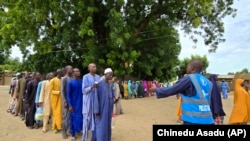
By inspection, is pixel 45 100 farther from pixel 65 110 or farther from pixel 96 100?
pixel 96 100

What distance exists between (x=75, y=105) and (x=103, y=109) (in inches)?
63.9

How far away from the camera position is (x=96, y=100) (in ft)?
22.4

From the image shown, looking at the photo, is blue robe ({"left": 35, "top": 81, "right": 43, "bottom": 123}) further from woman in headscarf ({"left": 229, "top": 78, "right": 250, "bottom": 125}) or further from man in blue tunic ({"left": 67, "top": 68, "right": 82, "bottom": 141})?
woman in headscarf ({"left": 229, "top": 78, "right": 250, "bottom": 125})

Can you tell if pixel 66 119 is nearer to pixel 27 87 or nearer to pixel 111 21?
pixel 27 87

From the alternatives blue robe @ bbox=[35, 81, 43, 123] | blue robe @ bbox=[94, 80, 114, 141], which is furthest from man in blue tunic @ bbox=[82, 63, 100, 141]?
blue robe @ bbox=[35, 81, 43, 123]

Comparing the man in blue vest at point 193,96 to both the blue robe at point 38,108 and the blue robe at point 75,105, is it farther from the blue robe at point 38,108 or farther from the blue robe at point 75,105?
the blue robe at point 38,108

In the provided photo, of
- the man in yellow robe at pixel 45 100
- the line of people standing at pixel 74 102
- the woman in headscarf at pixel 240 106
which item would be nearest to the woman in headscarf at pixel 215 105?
the woman in headscarf at pixel 240 106

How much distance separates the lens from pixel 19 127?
33.7 feet

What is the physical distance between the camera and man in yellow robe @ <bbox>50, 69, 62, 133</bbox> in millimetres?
9305

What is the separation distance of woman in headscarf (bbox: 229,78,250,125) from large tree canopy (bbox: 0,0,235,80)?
1217 centimetres

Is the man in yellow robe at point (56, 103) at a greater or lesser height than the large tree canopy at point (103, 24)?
lesser

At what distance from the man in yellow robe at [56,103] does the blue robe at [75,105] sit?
1.06 metres

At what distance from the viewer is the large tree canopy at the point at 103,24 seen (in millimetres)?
21750

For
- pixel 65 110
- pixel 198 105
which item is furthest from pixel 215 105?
pixel 65 110
